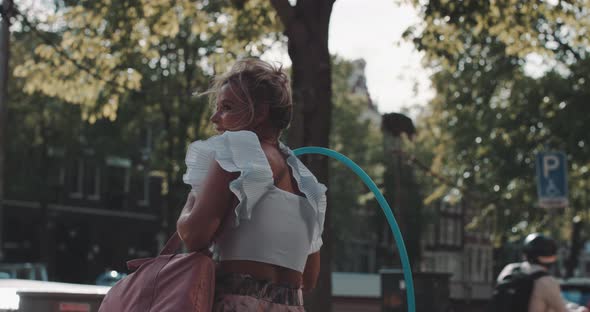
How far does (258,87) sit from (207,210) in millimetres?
452

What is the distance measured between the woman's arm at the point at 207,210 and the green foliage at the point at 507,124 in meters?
15.2

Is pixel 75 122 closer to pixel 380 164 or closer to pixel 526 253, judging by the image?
pixel 380 164

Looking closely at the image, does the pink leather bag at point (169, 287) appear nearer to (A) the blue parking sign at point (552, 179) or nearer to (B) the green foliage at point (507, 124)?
(A) the blue parking sign at point (552, 179)

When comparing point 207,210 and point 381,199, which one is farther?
point 381,199

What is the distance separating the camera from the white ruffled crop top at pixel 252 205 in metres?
3.04

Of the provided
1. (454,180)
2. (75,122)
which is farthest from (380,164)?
(454,180)

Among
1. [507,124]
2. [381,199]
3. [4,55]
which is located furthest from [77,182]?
[381,199]

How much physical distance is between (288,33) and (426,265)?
6856cm

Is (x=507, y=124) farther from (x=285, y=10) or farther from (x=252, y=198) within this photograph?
(x=252, y=198)

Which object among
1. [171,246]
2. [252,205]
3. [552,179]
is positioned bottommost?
[171,246]

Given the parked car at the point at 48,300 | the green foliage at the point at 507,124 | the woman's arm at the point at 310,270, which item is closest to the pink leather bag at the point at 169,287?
the woman's arm at the point at 310,270

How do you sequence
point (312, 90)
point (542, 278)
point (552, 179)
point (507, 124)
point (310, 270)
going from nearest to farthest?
point (310, 270) → point (542, 278) → point (312, 90) → point (552, 179) → point (507, 124)

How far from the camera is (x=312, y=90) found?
10.8m

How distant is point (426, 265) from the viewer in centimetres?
7838
